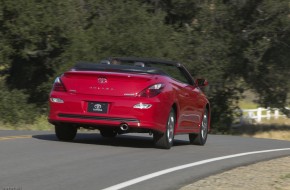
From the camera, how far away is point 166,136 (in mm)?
12734

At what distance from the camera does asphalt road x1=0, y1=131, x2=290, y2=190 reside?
27.9ft

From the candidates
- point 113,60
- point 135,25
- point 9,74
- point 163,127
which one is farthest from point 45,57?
point 163,127

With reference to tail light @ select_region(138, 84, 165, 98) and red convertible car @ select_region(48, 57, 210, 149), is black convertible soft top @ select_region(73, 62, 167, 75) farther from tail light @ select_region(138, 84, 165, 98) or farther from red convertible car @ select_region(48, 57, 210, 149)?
tail light @ select_region(138, 84, 165, 98)

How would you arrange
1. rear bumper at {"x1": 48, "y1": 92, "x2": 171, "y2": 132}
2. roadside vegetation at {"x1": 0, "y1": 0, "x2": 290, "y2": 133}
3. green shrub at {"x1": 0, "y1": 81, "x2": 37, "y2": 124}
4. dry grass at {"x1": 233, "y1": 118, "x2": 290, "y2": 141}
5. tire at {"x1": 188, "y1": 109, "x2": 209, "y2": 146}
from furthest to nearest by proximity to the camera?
1. dry grass at {"x1": 233, "y1": 118, "x2": 290, "y2": 141}
2. roadside vegetation at {"x1": 0, "y1": 0, "x2": 290, "y2": 133}
3. green shrub at {"x1": 0, "y1": 81, "x2": 37, "y2": 124}
4. tire at {"x1": 188, "y1": 109, "x2": 209, "y2": 146}
5. rear bumper at {"x1": 48, "y1": 92, "x2": 171, "y2": 132}

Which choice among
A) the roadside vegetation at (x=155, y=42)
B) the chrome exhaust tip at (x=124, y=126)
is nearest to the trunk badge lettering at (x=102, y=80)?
the chrome exhaust tip at (x=124, y=126)

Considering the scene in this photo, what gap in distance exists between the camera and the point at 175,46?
1156 inches

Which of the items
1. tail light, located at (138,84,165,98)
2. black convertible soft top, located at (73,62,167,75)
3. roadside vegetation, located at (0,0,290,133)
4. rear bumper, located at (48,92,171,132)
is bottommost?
rear bumper, located at (48,92,171,132)

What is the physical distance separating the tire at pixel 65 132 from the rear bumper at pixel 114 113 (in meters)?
0.73

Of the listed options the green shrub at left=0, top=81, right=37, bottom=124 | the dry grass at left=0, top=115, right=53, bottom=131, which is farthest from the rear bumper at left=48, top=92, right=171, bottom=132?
the green shrub at left=0, top=81, right=37, bottom=124

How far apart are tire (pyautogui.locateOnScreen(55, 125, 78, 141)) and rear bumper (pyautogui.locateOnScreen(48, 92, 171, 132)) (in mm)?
727

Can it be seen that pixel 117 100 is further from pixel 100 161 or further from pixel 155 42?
pixel 155 42

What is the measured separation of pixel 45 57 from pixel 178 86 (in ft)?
50.7

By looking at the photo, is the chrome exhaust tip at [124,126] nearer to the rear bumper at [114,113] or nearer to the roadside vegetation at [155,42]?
the rear bumper at [114,113]

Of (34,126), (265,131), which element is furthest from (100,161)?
(265,131)
